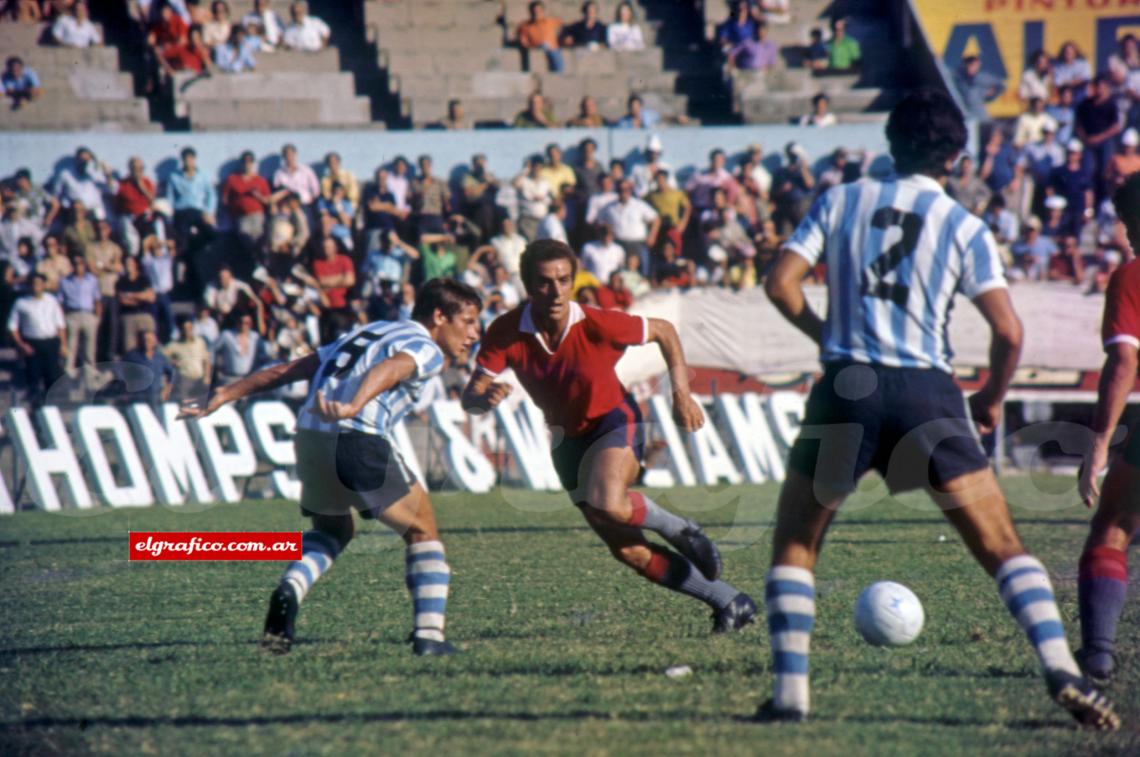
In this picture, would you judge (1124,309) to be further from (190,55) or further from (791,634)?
(190,55)

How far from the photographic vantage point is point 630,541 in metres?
7.04

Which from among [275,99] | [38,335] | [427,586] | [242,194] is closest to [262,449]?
[38,335]

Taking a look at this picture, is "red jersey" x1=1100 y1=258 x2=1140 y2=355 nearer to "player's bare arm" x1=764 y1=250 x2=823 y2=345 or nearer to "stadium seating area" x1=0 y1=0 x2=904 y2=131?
"player's bare arm" x1=764 y1=250 x2=823 y2=345

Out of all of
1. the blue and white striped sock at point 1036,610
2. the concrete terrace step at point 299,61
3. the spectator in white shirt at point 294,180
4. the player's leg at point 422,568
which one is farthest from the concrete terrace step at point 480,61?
the blue and white striped sock at point 1036,610

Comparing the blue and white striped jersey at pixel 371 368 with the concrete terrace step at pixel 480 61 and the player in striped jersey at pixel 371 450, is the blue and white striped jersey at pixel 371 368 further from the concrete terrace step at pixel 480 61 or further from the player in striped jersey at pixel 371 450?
the concrete terrace step at pixel 480 61

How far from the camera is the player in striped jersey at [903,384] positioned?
197 inches

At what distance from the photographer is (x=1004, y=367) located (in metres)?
4.96

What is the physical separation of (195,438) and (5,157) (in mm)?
5768

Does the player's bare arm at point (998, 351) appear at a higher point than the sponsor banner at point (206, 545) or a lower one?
higher

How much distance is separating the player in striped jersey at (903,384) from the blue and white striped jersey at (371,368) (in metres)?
2.12

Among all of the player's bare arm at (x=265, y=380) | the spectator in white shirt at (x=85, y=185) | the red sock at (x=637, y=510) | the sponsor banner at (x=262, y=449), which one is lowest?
the sponsor banner at (x=262, y=449)

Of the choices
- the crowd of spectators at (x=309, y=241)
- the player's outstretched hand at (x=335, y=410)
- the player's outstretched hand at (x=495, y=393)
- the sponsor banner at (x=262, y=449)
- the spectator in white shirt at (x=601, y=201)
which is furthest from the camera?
the spectator in white shirt at (x=601, y=201)

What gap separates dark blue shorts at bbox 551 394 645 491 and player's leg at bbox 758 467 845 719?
2103 mm

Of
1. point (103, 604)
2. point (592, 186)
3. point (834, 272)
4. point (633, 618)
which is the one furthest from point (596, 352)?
point (592, 186)
